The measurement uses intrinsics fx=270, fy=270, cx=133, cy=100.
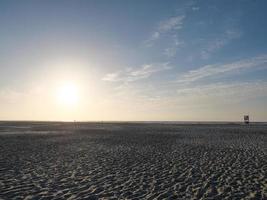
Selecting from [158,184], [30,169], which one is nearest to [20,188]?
[30,169]

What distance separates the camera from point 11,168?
15969mm

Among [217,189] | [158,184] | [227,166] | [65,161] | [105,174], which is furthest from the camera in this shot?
[65,161]

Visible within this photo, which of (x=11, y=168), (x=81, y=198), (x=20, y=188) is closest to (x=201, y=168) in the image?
(x=81, y=198)

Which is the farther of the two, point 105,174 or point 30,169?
point 30,169

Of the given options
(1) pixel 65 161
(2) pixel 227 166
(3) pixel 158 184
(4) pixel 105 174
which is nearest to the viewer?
(3) pixel 158 184

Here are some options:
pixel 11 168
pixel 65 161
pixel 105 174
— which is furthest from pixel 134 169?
pixel 11 168

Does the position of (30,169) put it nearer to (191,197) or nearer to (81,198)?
(81,198)

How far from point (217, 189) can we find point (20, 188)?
833cm

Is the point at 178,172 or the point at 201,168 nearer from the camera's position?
the point at 178,172

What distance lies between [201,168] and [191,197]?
6165 millimetres

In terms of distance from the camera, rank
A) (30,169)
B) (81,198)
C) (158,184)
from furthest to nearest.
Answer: (30,169), (158,184), (81,198)

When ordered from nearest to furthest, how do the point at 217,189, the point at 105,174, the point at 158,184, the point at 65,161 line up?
the point at 217,189 < the point at 158,184 < the point at 105,174 < the point at 65,161

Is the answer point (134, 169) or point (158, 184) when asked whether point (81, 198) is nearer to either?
point (158, 184)

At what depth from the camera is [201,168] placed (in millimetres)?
16125
